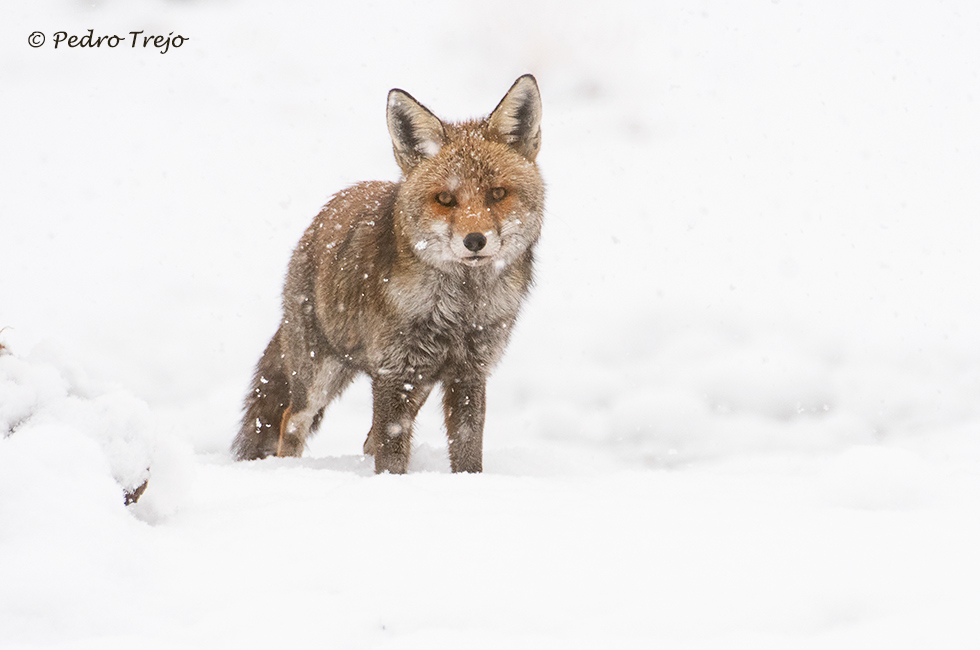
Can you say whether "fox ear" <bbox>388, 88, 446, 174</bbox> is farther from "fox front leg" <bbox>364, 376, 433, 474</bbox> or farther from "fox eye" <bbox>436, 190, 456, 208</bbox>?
"fox front leg" <bbox>364, 376, 433, 474</bbox>

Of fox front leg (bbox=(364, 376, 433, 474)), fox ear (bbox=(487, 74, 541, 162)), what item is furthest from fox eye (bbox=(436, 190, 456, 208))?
fox front leg (bbox=(364, 376, 433, 474))

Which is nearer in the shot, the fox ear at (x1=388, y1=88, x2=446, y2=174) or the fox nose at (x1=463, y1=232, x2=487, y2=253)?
the fox nose at (x1=463, y1=232, x2=487, y2=253)

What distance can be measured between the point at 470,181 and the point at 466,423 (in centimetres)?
137

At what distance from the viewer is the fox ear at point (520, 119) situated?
3.88 meters

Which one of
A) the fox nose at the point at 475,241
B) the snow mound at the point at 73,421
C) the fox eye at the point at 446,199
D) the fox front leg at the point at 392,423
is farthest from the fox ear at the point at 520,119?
the snow mound at the point at 73,421

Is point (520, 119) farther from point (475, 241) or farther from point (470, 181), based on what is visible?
point (475, 241)

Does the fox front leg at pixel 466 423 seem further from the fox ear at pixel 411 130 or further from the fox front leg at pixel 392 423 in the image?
the fox ear at pixel 411 130

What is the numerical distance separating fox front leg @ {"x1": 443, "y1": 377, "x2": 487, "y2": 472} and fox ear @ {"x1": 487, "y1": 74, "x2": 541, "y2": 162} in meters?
1.31

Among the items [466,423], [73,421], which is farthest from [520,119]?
[73,421]

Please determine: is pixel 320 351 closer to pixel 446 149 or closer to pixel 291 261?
pixel 291 261

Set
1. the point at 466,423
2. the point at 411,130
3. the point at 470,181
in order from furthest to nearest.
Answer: the point at 466,423
the point at 411,130
the point at 470,181

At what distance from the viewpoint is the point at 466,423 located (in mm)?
4191

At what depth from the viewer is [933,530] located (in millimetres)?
2156

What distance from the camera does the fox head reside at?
362 cm
